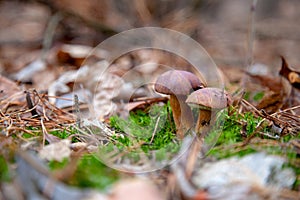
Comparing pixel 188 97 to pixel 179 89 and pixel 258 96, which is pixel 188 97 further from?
pixel 258 96

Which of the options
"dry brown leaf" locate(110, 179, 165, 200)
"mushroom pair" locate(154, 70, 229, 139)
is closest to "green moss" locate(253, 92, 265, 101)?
"mushroom pair" locate(154, 70, 229, 139)

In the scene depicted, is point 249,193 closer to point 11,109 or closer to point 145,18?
point 11,109

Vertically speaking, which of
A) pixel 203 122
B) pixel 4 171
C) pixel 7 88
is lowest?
pixel 4 171

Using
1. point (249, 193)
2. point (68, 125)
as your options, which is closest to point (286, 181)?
point (249, 193)

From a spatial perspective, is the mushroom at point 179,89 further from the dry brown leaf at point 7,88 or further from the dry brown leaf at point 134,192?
the dry brown leaf at point 7,88

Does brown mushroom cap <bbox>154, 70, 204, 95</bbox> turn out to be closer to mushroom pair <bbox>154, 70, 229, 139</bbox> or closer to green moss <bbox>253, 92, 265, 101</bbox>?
mushroom pair <bbox>154, 70, 229, 139</bbox>

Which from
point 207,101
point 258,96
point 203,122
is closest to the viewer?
point 207,101

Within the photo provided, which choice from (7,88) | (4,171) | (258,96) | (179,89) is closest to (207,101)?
(179,89)
